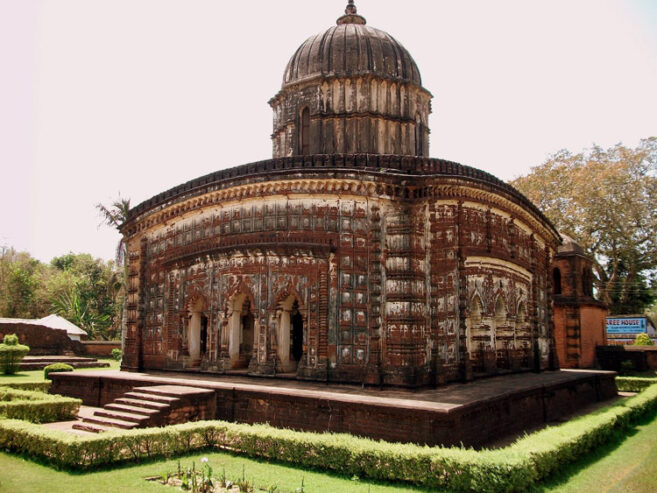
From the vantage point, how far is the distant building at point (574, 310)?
2516 cm

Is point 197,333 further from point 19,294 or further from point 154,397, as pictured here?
point 19,294

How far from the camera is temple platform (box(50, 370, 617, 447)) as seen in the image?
9.86m

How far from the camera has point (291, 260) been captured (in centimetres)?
1445

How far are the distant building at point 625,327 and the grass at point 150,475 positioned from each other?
99.8ft

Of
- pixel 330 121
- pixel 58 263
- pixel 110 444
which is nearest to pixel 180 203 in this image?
pixel 330 121

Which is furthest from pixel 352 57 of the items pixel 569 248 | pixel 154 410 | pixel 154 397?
pixel 569 248

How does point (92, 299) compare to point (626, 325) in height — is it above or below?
above

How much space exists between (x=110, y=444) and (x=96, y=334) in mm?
36237

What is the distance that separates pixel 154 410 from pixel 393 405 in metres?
4.71

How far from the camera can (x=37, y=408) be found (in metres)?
13.0

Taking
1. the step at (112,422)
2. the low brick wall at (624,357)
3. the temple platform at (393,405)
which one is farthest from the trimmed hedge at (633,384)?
the step at (112,422)

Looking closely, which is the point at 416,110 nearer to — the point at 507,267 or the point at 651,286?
the point at 507,267

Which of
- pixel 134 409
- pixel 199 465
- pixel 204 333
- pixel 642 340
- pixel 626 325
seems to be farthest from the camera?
pixel 626 325

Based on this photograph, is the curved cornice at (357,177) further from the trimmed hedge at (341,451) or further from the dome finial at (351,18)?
the dome finial at (351,18)
